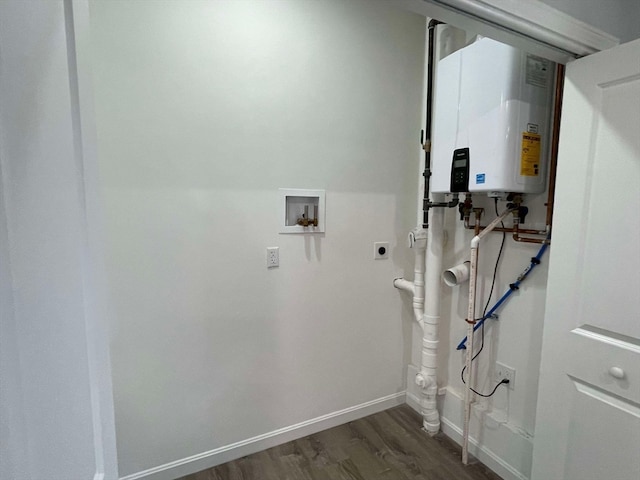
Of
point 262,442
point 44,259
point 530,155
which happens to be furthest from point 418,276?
point 44,259

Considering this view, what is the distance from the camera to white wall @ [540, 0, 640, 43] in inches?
38.8

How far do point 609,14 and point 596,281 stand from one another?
3.05ft

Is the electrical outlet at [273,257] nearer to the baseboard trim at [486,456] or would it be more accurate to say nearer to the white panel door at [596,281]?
the white panel door at [596,281]

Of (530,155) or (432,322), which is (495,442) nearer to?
(432,322)

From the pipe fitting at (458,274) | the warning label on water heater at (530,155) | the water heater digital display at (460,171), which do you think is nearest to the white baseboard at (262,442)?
the pipe fitting at (458,274)

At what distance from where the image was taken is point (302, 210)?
6.17 feet

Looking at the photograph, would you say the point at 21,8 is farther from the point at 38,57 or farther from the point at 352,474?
the point at 352,474

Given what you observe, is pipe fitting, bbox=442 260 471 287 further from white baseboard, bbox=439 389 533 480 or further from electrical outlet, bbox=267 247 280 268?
electrical outlet, bbox=267 247 280 268

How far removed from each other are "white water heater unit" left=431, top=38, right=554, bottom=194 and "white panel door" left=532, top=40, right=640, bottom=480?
0.20 m

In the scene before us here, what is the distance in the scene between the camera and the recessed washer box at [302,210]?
1.81 metres

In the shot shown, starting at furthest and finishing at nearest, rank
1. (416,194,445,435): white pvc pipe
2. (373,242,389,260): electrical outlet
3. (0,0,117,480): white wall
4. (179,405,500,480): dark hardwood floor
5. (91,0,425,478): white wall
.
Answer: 1. (373,242,389,260): electrical outlet
2. (416,194,445,435): white pvc pipe
3. (179,405,500,480): dark hardwood floor
4. (91,0,425,478): white wall
5. (0,0,117,480): white wall

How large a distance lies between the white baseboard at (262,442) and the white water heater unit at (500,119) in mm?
1609

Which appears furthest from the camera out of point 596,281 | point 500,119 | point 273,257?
point 273,257

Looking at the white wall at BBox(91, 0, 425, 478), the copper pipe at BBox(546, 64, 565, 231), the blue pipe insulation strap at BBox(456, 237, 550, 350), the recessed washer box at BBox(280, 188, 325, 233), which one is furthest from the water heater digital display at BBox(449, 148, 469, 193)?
the recessed washer box at BBox(280, 188, 325, 233)
